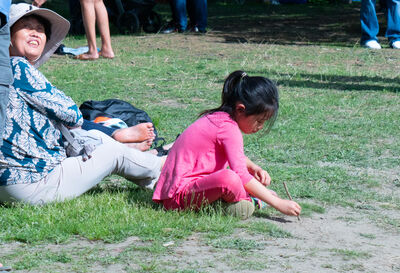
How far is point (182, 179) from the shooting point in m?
3.92

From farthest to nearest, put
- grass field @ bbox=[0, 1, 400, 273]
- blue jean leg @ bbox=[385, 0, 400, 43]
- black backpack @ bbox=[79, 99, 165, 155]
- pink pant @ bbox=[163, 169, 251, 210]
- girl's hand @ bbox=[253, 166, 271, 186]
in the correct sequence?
blue jean leg @ bbox=[385, 0, 400, 43] < black backpack @ bbox=[79, 99, 165, 155] < girl's hand @ bbox=[253, 166, 271, 186] < pink pant @ bbox=[163, 169, 251, 210] < grass field @ bbox=[0, 1, 400, 273]

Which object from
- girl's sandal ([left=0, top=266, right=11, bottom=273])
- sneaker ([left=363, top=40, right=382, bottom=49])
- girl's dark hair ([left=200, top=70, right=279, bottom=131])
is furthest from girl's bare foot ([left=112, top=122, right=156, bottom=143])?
sneaker ([left=363, top=40, right=382, bottom=49])

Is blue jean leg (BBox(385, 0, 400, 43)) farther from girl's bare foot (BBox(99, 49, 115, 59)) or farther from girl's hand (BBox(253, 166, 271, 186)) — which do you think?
girl's hand (BBox(253, 166, 271, 186))

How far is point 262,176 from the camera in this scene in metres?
4.07

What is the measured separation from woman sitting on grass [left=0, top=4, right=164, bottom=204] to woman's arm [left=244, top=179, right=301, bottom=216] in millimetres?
774

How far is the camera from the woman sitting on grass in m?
3.79

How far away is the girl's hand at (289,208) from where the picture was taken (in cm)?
376

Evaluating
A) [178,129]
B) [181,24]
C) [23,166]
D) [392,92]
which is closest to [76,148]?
[23,166]

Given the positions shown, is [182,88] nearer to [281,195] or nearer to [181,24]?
[281,195]

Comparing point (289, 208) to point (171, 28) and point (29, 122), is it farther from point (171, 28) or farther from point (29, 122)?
point (171, 28)

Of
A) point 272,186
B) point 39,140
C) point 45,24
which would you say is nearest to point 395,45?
point 272,186

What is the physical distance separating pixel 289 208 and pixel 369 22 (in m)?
7.69

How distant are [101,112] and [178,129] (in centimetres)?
71

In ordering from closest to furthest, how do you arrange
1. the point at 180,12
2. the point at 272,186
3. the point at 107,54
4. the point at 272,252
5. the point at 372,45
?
the point at 272,252, the point at 272,186, the point at 107,54, the point at 372,45, the point at 180,12
